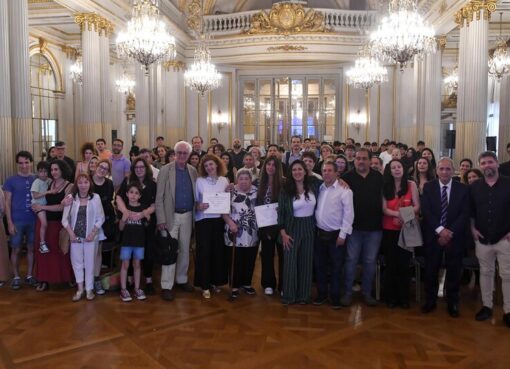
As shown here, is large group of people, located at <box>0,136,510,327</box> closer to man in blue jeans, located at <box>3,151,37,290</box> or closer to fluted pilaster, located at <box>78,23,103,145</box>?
man in blue jeans, located at <box>3,151,37,290</box>

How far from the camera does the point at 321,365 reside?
365 centimetres

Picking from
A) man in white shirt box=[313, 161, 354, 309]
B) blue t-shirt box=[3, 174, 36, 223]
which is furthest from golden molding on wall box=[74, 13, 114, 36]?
man in white shirt box=[313, 161, 354, 309]

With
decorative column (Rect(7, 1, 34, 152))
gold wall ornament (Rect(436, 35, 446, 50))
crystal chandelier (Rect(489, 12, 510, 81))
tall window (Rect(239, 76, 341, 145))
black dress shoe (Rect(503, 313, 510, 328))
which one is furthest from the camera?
tall window (Rect(239, 76, 341, 145))

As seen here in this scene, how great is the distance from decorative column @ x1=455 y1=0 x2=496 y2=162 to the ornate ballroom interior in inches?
0.8

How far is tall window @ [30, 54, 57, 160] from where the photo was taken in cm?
1434

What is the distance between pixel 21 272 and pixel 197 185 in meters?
2.80

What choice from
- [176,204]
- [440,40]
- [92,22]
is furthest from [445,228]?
[440,40]

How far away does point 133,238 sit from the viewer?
5.07 meters

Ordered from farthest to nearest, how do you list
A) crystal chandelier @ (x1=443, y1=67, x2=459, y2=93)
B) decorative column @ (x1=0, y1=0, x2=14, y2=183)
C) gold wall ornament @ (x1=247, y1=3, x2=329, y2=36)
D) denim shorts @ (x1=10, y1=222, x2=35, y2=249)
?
gold wall ornament @ (x1=247, y1=3, x2=329, y2=36) < crystal chandelier @ (x1=443, y1=67, x2=459, y2=93) < decorative column @ (x1=0, y1=0, x2=14, y2=183) < denim shorts @ (x1=10, y1=222, x2=35, y2=249)

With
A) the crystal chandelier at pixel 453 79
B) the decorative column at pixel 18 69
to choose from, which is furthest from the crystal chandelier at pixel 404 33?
the crystal chandelier at pixel 453 79

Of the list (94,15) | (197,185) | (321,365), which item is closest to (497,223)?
(321,365)

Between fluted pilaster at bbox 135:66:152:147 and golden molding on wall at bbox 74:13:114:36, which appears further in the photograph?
fluted pilaster at bbox 135:66:152:147

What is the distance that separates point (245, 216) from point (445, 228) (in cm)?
199

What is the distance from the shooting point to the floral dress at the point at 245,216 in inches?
203
